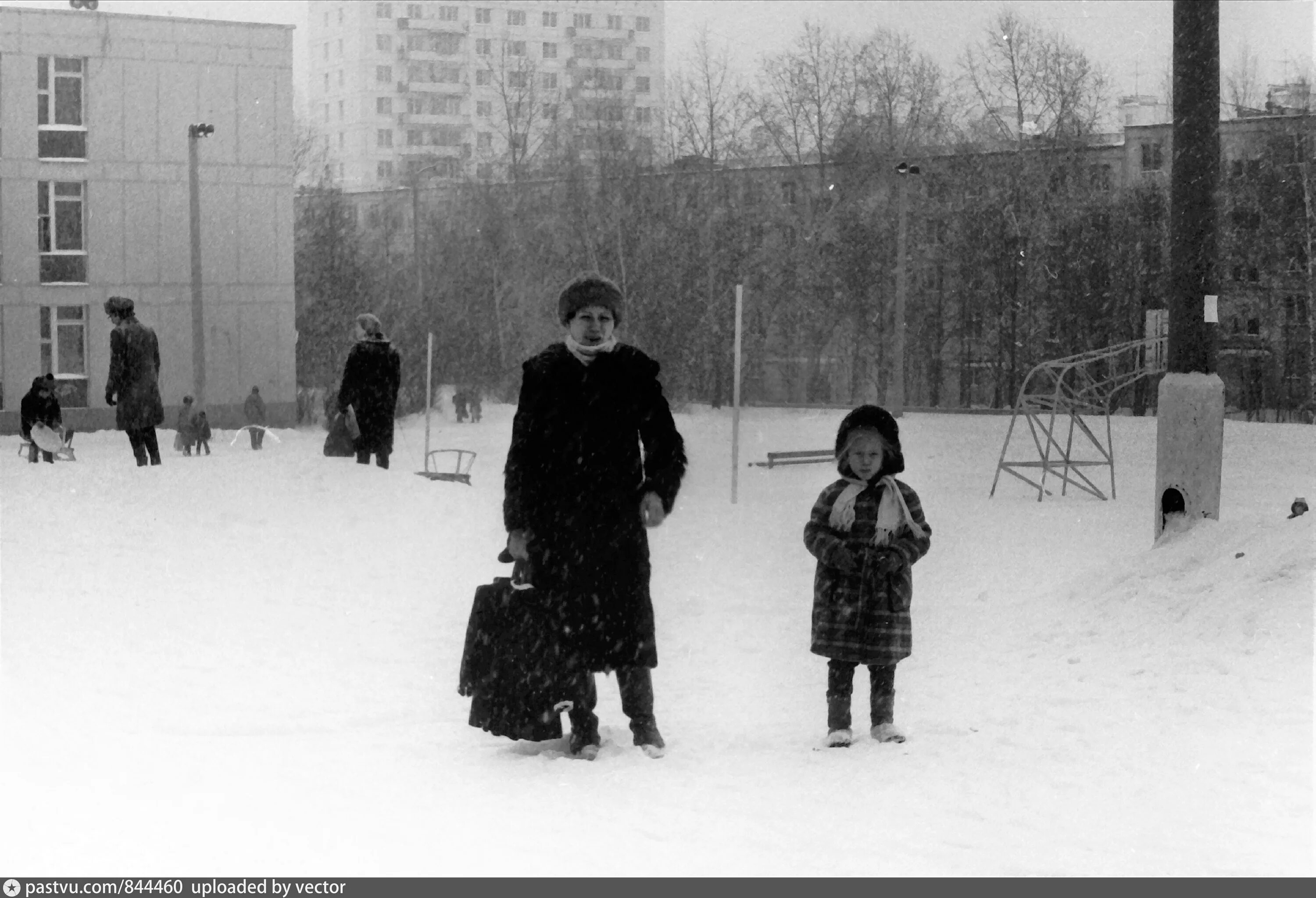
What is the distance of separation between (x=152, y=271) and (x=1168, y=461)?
33154 mm

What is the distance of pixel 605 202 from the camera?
55188 mm

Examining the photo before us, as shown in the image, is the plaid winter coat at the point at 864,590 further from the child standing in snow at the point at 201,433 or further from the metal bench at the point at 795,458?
the child standing in snow at the point at 201,433

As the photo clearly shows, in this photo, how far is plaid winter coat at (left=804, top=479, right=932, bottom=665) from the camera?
6672 mm

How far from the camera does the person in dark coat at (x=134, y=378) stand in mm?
16656

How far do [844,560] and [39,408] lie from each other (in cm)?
1591

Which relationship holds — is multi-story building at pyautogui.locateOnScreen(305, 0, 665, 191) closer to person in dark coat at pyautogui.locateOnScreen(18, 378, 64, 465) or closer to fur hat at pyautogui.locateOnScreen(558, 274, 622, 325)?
person in dark coat at pyautogui.locateOnScreen(18, 378, 64, 465)

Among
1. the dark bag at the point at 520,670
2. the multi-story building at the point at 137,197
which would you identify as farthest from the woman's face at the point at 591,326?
the multi-story building at the point at 137,197

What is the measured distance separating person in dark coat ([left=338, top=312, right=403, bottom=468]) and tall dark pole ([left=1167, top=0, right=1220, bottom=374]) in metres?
7.44

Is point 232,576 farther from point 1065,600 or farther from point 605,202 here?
point 605,202

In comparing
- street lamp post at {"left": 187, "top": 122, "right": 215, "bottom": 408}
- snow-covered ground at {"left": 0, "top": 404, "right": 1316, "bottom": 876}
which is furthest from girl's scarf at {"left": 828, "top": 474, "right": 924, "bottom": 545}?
street lamp post at {"left": 187, "top": 122, "right": 215, "bottom": 408}

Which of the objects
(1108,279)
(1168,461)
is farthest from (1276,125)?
(1168,461)

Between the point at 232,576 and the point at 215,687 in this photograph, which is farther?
the point at 232,576

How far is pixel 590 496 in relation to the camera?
21.2 feet

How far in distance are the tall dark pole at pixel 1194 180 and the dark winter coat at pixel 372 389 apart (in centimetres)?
751
